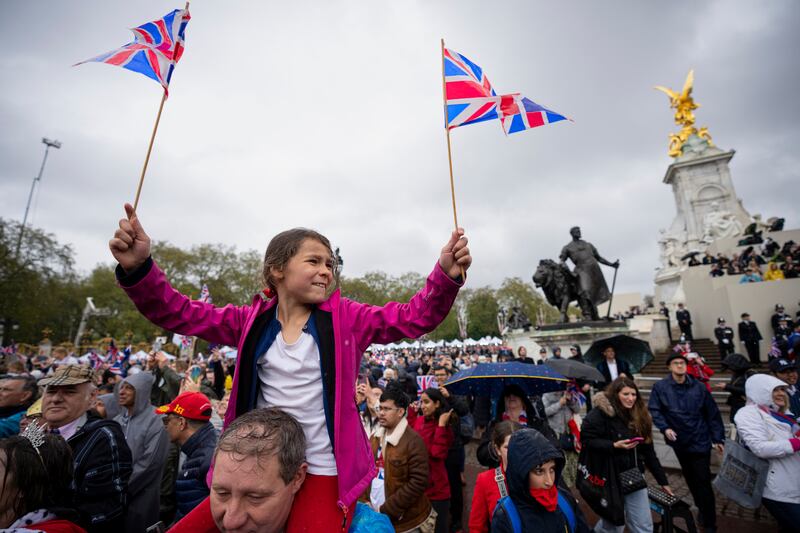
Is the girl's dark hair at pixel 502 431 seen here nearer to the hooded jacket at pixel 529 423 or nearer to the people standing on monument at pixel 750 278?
the hooded jacket at pixel 529 423

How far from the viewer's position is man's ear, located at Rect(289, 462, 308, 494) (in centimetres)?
138

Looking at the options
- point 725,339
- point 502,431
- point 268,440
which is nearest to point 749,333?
point 725,339

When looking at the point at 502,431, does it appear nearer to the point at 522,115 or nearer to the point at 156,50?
the point at 522,115

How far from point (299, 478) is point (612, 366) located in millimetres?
8022

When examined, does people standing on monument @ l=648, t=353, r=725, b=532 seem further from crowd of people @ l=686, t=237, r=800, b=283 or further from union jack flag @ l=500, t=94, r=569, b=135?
crowd of people @ l=686, t=237, r=800, b=283

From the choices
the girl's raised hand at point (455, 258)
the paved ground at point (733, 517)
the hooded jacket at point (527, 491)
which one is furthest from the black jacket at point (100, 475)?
the paved ground at point (733, 517)

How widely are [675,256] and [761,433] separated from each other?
32.2 m

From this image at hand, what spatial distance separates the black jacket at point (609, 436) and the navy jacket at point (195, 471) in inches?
142

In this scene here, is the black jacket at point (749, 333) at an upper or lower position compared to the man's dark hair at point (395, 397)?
upper

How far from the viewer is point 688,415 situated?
4801 mm

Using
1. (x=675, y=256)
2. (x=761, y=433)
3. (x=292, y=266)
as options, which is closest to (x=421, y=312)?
(x=292, y=266)

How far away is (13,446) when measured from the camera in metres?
1.84

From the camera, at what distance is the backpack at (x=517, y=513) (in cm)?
232

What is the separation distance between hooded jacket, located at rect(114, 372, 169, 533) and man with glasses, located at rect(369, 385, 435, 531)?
195cm
